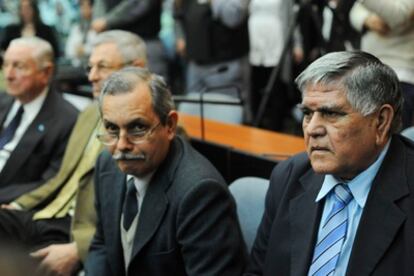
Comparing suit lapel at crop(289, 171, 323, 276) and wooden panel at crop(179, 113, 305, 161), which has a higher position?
suit lapel at crop(289, 171, 323, 276)

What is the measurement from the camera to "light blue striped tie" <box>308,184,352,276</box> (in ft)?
5.30

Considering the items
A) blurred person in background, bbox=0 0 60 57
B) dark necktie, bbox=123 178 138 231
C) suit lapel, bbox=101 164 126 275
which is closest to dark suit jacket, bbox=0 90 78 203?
suit lapel, bbox=101 164 126 275

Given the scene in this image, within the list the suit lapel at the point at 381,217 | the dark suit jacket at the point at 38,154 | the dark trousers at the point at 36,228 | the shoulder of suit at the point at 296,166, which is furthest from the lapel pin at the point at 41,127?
the suit lapel at the point at 381,217

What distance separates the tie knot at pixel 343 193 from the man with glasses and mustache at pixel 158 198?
40cm

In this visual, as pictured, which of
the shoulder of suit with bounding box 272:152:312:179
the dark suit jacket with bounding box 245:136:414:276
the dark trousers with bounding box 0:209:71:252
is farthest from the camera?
the dark trousers with bounding box 0:209:71:252

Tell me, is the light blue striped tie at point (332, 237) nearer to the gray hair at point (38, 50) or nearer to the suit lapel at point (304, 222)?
the suit lapel at point (304, 222)

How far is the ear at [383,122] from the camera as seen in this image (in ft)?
5.09

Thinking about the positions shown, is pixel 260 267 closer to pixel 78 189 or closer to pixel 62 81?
pixel 78 189

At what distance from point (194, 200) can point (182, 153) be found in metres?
0.21

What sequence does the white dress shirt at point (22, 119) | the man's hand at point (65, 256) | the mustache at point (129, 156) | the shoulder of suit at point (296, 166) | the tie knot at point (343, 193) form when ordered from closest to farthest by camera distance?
the tie knot at point (343, 193) < the shoulder of suit at point (296, 166) < the mustache at point (129, 156) < the man's hand at point (65, 256) < the white dress shirt at point (22, 119)

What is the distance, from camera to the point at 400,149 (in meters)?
1.62

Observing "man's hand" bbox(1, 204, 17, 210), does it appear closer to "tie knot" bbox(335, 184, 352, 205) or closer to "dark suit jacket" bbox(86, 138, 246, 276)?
"dark suit jacket" bbox(86, 138, 246, 276)

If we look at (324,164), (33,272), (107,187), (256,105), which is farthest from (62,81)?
(33,272)

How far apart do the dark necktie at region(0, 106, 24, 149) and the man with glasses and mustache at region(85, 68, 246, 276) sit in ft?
4.10
